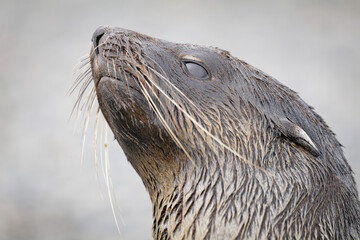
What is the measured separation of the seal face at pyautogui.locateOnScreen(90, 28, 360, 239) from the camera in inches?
133

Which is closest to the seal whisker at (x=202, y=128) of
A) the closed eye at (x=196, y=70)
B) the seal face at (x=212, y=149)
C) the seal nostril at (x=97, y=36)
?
the seal face at (x=212, y=149)

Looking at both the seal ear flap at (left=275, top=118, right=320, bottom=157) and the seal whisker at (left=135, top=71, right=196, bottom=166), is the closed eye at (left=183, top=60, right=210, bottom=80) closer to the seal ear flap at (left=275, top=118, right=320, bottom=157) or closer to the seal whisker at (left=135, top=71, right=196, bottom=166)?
the seal whisker at (left=135, top=71, right=196, bottom=166)

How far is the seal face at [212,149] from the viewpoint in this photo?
3369 mm

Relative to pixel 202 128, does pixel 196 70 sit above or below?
above

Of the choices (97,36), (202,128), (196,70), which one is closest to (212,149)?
(202,128)

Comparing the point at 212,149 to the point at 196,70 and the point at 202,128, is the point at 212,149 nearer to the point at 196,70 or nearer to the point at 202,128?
the point at 202,128

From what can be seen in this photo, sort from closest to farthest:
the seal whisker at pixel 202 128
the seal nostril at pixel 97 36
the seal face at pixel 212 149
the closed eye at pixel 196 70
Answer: the seal whisker at pixel 202 128
the seal face at pixel 212 149
the seal nostril at pixel 97 36
the closed eye at pixel 196 70

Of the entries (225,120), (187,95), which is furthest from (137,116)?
(225,120)

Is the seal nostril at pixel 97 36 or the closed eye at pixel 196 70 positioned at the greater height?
the seal nostril at pixel 97 36

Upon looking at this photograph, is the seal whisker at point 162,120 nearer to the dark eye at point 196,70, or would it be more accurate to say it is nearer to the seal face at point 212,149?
the seal face at point 212,149

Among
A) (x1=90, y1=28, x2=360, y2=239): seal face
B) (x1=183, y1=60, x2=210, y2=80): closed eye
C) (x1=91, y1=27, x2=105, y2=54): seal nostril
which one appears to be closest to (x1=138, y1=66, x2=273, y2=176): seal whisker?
(x1=90, y1=28, x2=360, y2=239): seal face

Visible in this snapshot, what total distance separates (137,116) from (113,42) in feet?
1.83

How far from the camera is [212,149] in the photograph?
Answer: 3.51 metres

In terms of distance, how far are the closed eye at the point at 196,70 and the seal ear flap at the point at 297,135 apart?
643 millimetres
